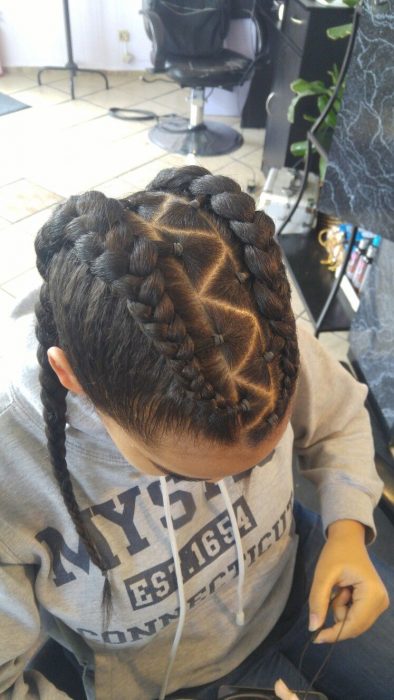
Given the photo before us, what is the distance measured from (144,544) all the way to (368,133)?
105 centimetres

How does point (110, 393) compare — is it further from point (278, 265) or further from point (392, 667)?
point (392, 667)

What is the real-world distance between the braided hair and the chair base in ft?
8.42

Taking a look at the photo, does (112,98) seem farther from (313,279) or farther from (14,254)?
(313,279)

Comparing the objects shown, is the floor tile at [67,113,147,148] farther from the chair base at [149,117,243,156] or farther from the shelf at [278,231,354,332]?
the shelf at [278,231,354,332]

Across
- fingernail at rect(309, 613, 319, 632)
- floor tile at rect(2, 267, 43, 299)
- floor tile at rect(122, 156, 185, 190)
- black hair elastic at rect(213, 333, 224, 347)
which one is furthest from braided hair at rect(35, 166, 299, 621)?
floor tile at rect(122, 156, 185, 190)

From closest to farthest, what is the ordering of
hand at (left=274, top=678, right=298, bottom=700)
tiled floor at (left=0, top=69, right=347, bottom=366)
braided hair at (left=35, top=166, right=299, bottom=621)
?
braided hair at (left=35, top=166, right=299, bottom=621)
hand at (left=274, top=678, right=298, bottom=700)
tiled floor at (left=0, top=69, right=347, bottom=366)

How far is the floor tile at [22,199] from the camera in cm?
235

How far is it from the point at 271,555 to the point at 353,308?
1.19m

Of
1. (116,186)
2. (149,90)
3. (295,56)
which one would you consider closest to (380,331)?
(295,56)

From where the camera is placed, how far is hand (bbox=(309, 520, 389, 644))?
2.27 ft

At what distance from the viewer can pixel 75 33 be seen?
340 centimetres

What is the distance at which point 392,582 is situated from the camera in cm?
80

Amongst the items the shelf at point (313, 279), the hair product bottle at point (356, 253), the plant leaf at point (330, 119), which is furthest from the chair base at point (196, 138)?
the hair product bottle at point (356, 253)

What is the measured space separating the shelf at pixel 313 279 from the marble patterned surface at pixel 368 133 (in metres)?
A: 0.49
